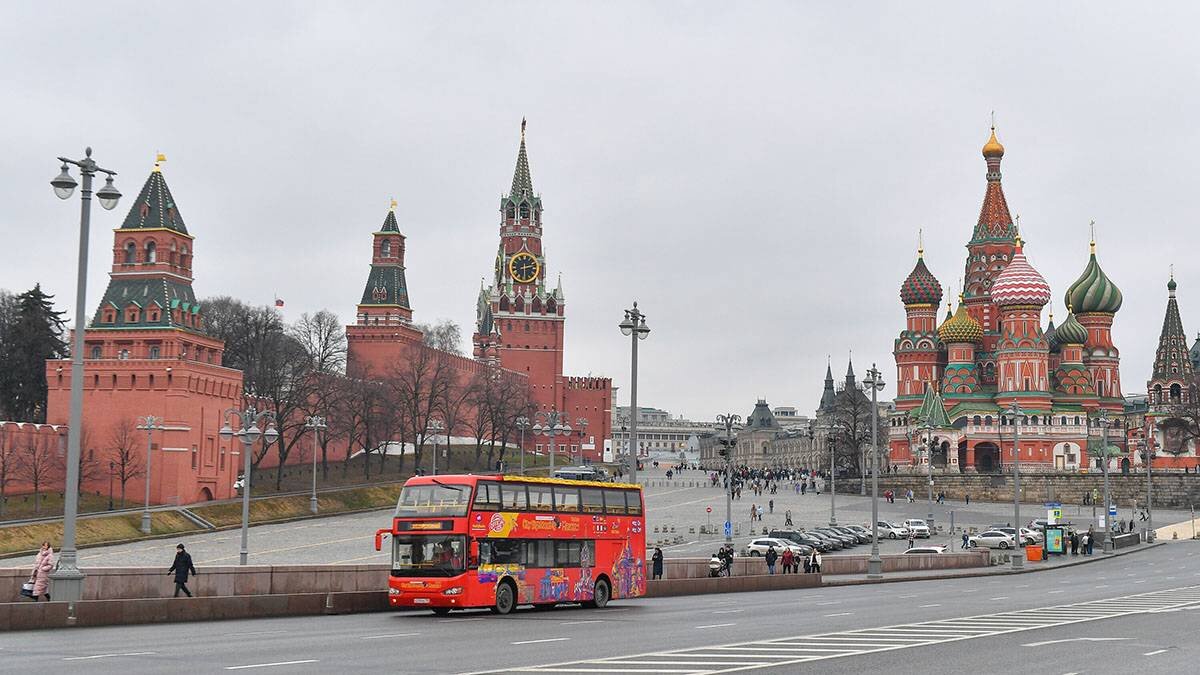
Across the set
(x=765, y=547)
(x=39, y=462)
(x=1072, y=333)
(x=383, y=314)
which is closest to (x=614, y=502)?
(x=765, y=547)

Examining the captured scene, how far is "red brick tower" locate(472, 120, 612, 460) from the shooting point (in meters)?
164

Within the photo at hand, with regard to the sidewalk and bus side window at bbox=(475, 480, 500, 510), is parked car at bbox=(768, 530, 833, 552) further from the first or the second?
bus side window at bbox=(475, 480, 500, 510)

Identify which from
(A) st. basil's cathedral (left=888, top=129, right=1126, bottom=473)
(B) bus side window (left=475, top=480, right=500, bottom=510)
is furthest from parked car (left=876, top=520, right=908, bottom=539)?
(B) bus side window (left=475, top=480, right=500, bottom=510)

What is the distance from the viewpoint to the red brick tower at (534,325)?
164000mm

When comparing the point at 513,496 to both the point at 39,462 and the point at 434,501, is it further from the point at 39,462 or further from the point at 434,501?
the point at 39,462

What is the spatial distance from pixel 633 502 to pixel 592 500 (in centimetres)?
216

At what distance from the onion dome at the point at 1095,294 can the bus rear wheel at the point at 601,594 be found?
112448 mm

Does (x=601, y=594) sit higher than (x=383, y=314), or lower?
lower

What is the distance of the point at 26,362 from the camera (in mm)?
98062

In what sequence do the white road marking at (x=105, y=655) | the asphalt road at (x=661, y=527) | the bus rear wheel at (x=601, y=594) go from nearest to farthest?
the white road marking at (x=105, y=655) < the bus rear wheel at (x=601, y=594) < the asphalt road at (x=661, y=527)

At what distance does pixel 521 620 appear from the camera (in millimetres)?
28406

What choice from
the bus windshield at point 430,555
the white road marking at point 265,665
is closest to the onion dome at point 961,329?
the bus windshield at point 430,555

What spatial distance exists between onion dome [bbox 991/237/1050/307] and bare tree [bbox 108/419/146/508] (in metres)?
78.1

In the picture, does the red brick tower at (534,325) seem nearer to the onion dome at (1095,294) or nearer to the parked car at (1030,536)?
the onion dome at (1095,294)
